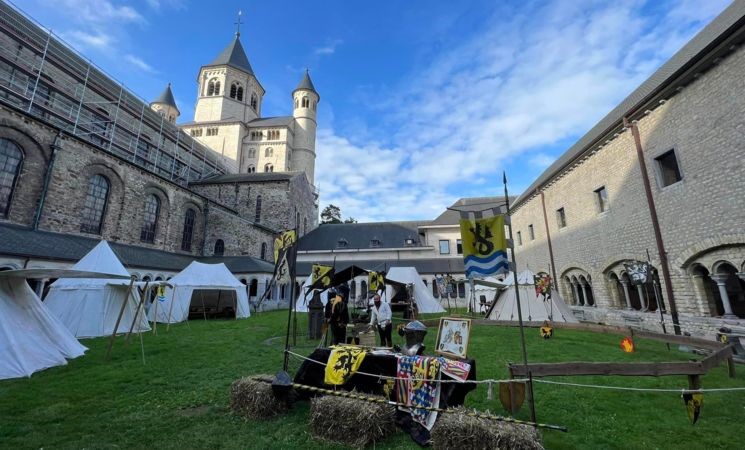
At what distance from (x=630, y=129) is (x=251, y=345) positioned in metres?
17.4

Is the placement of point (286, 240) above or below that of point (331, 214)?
below

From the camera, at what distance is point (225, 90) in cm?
4934

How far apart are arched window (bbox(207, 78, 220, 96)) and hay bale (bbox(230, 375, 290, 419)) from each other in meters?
56.0

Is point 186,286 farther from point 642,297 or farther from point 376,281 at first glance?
point 642,297

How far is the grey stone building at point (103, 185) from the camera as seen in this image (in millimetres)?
15688

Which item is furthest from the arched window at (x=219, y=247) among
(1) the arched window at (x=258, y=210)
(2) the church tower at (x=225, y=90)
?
(2) the church tower at (x=225, y=90)

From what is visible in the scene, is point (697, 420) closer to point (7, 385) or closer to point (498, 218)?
point (498, 218)

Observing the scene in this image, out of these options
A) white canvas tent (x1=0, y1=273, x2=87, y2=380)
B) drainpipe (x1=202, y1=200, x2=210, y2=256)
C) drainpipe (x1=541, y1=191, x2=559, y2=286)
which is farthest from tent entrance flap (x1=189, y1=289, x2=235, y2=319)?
drainpipe (x1=541, y1=191, x2=559, y2=286)

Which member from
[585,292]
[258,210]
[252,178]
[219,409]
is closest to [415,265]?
[585,292]

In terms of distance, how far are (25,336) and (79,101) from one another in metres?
25.8

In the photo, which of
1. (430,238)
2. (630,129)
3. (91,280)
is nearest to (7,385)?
(91,280)

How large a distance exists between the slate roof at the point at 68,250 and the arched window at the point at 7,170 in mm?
1439

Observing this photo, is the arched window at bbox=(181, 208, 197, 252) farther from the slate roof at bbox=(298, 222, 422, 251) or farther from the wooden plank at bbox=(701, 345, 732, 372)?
the wooden plank at bbox=(701, 345, 732, 372)

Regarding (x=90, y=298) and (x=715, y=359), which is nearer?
(x=715, y=359)
